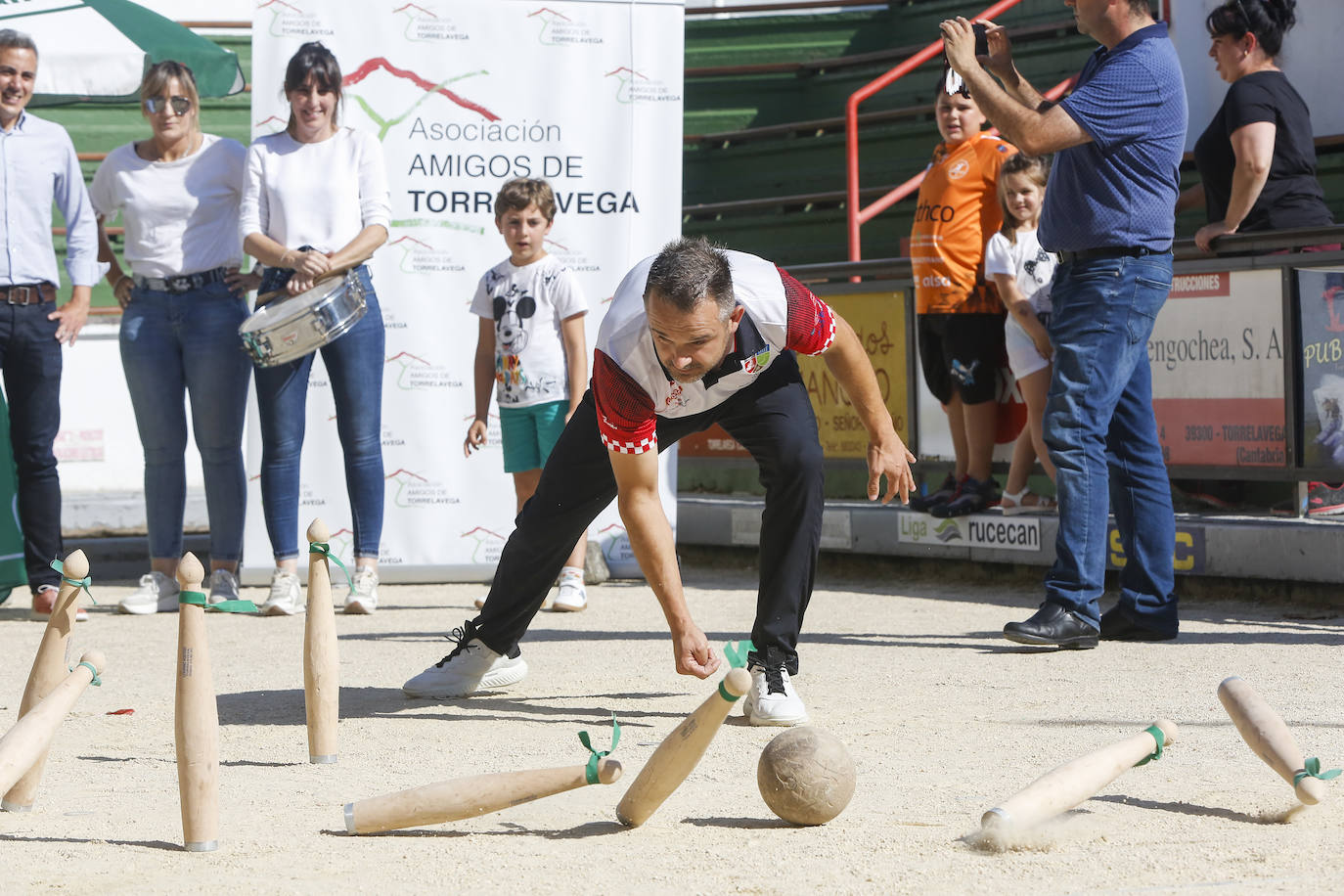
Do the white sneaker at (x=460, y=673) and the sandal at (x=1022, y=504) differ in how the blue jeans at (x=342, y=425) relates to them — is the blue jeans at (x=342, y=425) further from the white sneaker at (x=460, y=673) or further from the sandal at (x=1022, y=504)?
the sandal at (x=1022, y=504)

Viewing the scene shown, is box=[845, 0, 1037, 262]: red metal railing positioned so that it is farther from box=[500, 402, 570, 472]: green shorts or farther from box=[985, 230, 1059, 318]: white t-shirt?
box=[500, 402, 570, 472]: green shorts

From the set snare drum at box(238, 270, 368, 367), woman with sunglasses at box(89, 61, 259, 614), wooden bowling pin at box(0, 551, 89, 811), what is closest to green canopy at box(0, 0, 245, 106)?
woman with sunglasses at box(89, 61, 259, 614)

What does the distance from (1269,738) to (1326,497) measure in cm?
353

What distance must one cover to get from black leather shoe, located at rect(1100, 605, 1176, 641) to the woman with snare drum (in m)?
3.18

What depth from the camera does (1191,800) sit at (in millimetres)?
3477

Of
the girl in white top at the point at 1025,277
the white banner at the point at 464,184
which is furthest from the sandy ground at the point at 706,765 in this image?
the white banner at the point at 464,184

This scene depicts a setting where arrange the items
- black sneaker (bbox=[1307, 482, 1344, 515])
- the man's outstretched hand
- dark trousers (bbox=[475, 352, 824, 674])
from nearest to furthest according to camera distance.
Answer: the man's outstretched hand → dark trousers (bbox=[475, 352, 824, 674]) → black sneaker (bbox=[1307, 482, 1344, 515])

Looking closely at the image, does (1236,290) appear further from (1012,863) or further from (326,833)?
(326,833)

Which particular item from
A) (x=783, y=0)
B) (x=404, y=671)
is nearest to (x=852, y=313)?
(x=404, y=671)

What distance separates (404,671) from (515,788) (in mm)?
2427

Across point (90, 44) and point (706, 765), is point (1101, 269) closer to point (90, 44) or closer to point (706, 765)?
point (706, 765)

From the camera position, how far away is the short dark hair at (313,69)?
687cm

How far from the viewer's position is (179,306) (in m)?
7.02

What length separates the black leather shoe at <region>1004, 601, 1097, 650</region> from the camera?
5496mm
